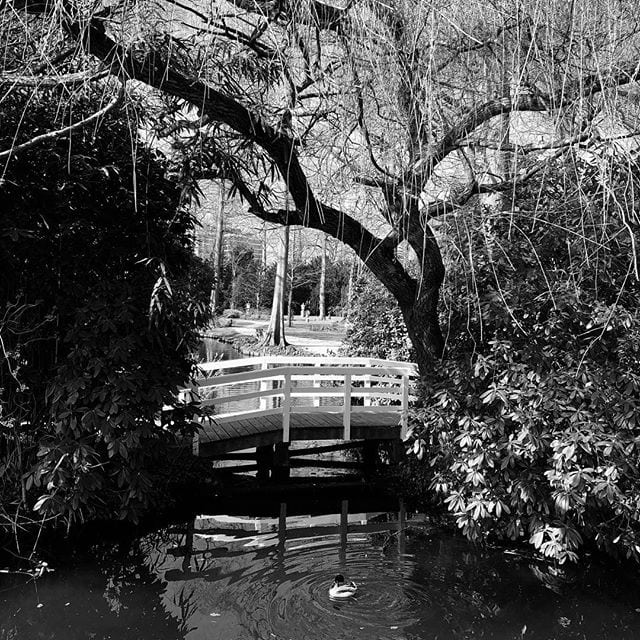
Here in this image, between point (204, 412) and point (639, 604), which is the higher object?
point (204, 412)

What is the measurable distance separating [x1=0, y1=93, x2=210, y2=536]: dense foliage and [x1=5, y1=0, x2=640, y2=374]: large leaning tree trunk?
49 centimetres

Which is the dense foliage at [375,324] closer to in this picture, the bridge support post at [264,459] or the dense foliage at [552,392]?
the bridge support post at [264,459]

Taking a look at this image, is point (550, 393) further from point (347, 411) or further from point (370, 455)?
point (370, 455)

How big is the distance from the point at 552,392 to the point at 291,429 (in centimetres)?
275

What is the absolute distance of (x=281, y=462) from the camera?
20.9ft

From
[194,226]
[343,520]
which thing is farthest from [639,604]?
[194,226]

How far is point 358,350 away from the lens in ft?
28.8

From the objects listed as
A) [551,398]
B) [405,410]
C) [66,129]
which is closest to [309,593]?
[551,398]

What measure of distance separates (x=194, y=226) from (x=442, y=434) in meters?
2.52

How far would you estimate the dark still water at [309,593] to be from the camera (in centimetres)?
355

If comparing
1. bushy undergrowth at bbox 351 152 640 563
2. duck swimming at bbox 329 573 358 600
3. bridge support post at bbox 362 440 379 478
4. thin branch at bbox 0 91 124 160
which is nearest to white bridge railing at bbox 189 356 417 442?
bridge support post at bbox 362 440 379 478

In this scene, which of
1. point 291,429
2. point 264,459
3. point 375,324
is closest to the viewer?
point 291,429

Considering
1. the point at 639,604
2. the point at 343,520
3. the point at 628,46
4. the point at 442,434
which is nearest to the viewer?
the point at 628,46

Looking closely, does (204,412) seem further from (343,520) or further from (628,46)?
(628,46)
